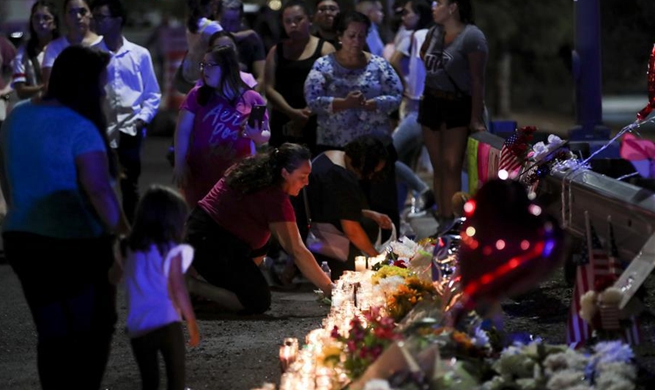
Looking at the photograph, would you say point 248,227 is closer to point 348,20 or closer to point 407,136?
point 348,20

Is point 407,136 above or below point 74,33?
below

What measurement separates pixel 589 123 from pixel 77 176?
6718mm

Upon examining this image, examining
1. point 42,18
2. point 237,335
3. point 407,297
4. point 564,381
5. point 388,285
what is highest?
point 42,18

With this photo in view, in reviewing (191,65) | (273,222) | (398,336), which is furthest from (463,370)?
(191,65)

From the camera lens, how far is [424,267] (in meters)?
8.39

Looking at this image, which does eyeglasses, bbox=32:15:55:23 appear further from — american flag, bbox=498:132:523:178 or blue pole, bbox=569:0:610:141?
american flag, bbox=498:132:523:178

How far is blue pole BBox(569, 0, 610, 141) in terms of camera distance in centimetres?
1207

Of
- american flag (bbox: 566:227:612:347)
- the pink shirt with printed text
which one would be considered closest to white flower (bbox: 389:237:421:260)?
the pink shirt with printed text

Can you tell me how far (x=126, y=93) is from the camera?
12.1m

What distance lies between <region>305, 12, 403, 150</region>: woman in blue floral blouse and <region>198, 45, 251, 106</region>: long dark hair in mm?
1349

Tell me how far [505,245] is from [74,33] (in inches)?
255

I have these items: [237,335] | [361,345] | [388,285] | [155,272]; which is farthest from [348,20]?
[361,345]

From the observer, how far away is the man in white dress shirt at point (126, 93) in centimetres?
1202

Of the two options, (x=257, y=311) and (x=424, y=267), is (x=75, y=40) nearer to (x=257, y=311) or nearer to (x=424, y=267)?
(x=257, y=311)
